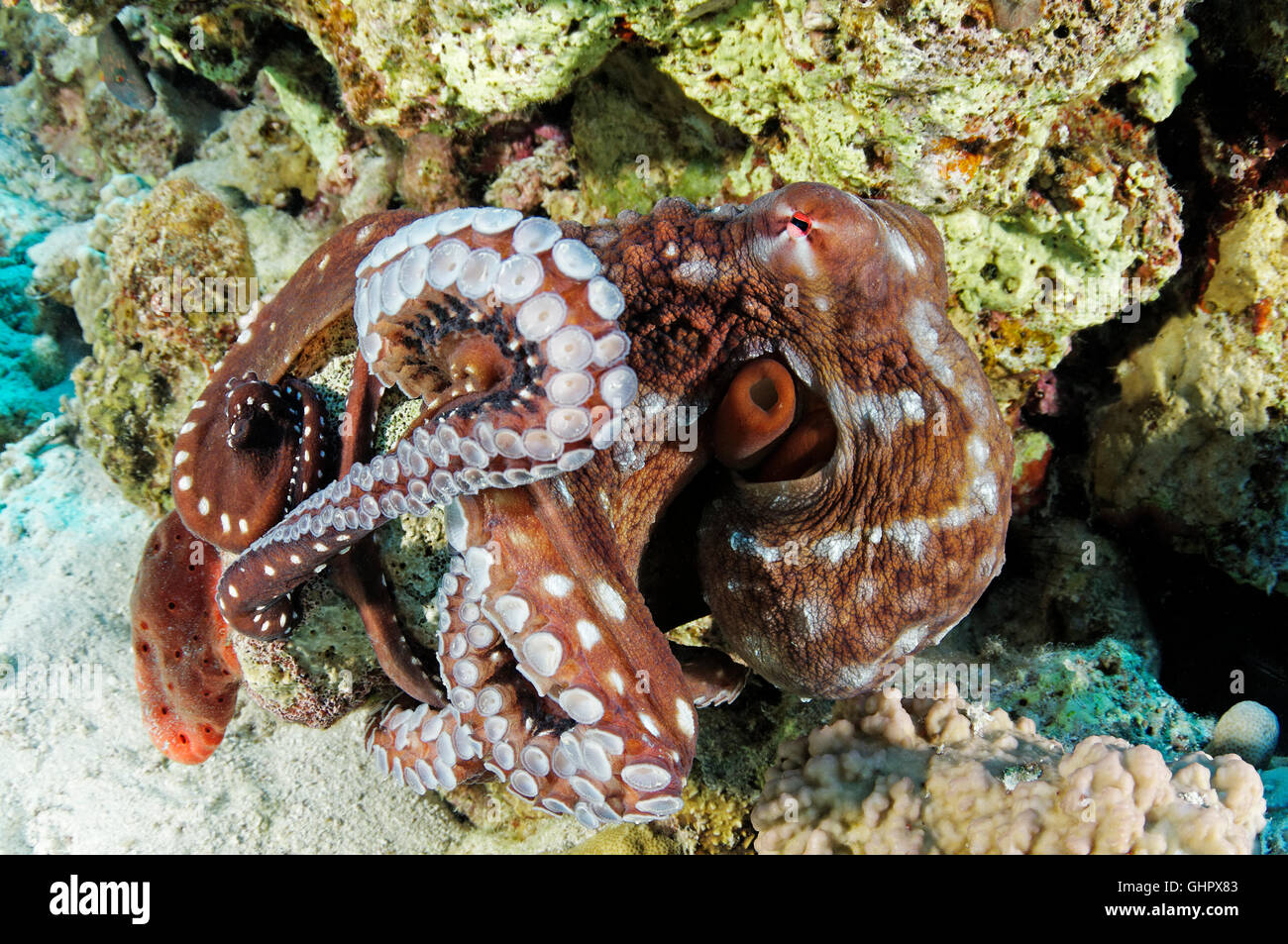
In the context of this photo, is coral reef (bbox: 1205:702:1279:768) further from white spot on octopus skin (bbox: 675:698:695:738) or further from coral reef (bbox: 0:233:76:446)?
coral reef (bbox: 0:233:76:446)

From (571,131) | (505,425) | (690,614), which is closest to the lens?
(505,425)

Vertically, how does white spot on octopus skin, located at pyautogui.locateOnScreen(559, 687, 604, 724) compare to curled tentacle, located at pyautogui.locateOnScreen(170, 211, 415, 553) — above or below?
below

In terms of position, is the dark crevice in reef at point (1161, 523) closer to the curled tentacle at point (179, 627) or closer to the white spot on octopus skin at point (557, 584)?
the white spot on octopus skin at point (557, 584)

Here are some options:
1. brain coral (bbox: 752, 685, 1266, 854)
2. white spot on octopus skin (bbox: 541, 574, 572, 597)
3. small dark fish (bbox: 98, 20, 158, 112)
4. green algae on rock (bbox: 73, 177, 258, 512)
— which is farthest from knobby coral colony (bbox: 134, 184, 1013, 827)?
small dark fish (bbox: 98, 20, 158, 112)

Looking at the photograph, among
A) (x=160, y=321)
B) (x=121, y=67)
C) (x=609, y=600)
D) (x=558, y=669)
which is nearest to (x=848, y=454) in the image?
(x=609, y=600)
